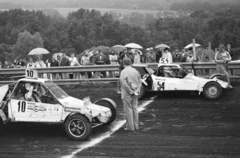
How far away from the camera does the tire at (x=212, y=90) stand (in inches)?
532

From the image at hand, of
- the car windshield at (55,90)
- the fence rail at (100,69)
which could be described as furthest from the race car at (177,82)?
the car windshield at (55,90)

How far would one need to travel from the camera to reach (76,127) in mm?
9125

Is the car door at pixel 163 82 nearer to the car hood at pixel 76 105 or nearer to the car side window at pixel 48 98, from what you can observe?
the car hood at pixel 76 105

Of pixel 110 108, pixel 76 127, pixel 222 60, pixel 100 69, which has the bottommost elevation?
pixel 76 127

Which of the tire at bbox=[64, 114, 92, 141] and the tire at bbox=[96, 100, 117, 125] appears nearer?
the tire at bbox=[64, 114, 92, 141]

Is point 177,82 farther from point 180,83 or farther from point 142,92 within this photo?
point 142,92

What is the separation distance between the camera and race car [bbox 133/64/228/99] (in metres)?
13.6

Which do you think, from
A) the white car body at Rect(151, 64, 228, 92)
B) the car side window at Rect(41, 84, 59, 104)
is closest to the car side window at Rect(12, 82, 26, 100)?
the car side window at Rect(41, 84, 59, 104)

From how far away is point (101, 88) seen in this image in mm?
17125

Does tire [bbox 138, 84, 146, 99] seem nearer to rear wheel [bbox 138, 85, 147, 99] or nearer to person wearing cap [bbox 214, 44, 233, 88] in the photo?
rear wheel [bbox 138, 85, 147, 99]

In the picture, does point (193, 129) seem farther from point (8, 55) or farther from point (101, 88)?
point (8, 55)

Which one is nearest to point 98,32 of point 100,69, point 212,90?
point 100,69

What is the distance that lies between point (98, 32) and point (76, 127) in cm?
11116

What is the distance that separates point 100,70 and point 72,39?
99.8 meters
